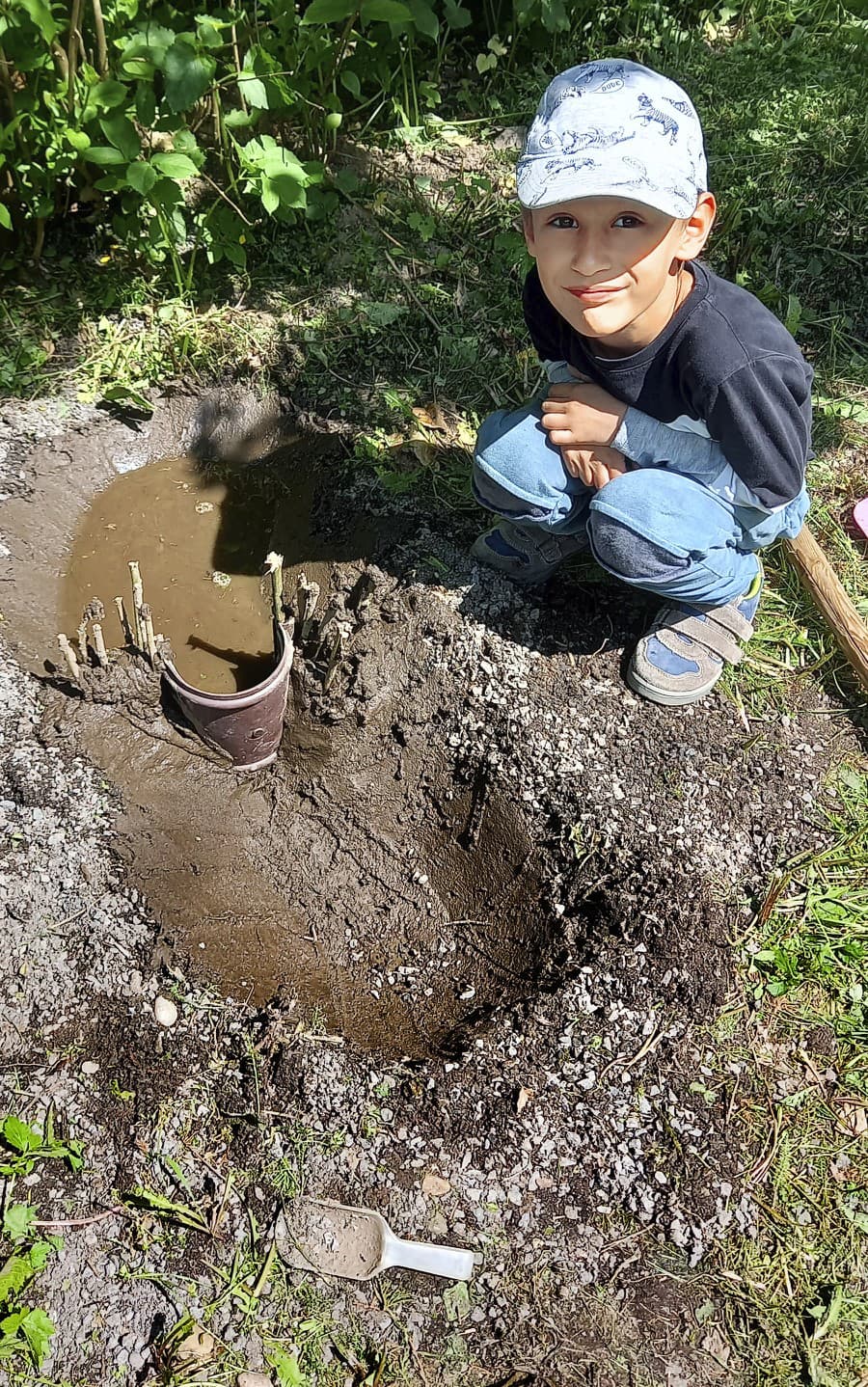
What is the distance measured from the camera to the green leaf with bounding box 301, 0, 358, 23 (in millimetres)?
2766

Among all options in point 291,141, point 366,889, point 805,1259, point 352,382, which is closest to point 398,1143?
point 366,889

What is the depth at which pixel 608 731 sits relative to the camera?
260 centimetres

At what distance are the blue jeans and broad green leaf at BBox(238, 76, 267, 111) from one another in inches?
49.2

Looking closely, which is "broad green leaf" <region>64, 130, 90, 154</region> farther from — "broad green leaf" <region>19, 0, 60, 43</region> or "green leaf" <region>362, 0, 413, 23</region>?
"green leaf" <region>362, 0, 413, 23</region>

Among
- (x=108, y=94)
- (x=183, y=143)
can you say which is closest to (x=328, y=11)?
(x=183, y=143)

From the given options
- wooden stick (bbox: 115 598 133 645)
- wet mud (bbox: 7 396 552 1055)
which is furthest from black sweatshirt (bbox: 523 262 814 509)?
wooden stick (bbox: 115 598 133 645)

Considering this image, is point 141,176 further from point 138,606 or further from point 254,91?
point 138,606

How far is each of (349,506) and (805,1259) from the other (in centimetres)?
224

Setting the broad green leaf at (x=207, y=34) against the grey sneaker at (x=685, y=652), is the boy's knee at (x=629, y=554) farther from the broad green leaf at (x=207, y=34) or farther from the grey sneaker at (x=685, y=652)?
the broad green leaf at (x=207, y=34)

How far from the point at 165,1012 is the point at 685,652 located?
5.13ft

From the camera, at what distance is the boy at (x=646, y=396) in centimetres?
179

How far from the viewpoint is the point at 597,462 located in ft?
7.69

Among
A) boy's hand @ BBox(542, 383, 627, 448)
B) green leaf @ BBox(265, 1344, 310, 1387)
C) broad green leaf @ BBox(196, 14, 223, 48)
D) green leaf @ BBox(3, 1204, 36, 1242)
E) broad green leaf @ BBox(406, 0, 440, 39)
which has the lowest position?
green leaf @ BBox(265, 1344, 310, 1387)

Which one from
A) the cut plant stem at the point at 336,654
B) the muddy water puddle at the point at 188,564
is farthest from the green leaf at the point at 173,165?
the cut plant stem at the point at 336,654
